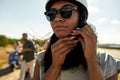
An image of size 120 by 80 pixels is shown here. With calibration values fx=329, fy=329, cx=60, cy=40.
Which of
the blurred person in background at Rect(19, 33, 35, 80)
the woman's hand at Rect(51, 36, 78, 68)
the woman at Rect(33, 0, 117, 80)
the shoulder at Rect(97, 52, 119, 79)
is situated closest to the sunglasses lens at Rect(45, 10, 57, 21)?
the woman at Rect(33, 0, 117, 80)

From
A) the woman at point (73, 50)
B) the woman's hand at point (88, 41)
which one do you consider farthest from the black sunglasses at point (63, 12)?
the woman's hand at point (88, 41)

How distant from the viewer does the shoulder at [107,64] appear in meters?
2.68

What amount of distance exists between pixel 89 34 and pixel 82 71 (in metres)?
0.32

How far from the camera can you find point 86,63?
2654 millimetres

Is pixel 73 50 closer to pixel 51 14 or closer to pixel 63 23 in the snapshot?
pixel 63 23

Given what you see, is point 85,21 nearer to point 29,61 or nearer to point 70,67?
point 70,67

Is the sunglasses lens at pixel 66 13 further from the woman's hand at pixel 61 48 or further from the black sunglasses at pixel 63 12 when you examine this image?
the woman's hand at pixel 61 48

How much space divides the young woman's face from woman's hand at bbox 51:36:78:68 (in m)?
0.07

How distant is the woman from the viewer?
2555 mm

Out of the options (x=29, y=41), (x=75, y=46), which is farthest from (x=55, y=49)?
(x=29, y=41)

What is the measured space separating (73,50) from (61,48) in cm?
15

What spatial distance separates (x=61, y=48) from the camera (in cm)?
258

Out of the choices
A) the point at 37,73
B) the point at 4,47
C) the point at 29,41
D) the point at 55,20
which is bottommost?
the point at 4,47

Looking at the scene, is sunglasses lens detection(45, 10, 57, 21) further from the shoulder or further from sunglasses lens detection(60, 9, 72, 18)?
the shoulder
